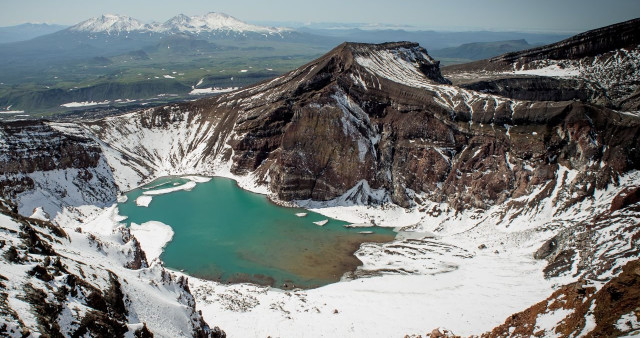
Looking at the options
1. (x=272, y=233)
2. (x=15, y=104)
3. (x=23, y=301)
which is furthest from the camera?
(x=15, y=104)

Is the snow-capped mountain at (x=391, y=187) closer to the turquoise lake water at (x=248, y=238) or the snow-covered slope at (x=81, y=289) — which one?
the snow-covered slope at (x=81, y=289)

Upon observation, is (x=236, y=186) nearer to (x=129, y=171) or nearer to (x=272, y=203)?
(x=272, y=203)

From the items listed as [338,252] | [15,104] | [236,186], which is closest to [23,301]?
[338,252]

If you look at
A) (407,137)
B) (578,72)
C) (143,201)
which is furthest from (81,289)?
(578,72)

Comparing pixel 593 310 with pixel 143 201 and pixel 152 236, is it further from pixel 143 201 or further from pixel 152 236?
pixel 143 201

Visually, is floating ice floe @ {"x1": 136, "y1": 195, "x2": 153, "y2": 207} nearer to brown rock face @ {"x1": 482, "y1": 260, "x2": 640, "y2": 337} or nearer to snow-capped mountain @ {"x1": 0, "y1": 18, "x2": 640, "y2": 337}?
snow-capped mountain @ {"x1": 0, "y1": 18, "x2": 640, "y2": 337}

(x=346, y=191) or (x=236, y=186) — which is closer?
(x=346, y=191)

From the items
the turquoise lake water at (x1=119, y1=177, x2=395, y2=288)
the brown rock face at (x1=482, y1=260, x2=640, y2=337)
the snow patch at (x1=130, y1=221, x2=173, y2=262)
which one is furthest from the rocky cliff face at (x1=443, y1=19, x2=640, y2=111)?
the brown rock face at (x1=482, y1=260, x2=640, y2=337)

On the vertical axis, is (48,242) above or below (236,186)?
above
